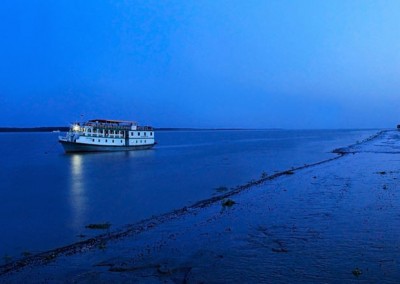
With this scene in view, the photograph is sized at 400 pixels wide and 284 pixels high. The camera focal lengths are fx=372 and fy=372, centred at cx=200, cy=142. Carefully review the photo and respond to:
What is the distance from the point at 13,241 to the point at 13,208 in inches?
314

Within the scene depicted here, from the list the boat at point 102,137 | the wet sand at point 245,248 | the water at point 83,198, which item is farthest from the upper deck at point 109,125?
the wet sand at point 245,248

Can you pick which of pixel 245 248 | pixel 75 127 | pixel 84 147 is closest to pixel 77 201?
pixel 245 248

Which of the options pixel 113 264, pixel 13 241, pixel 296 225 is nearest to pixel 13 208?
pixel 13 241

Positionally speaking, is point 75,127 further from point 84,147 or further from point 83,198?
point 83,198

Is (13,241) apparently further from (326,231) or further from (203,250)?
(326,231)

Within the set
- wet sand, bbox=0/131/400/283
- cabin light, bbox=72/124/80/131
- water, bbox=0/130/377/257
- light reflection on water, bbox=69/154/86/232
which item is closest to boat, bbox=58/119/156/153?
cabin light, bbox=72/124/80/131

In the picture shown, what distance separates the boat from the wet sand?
183 feet

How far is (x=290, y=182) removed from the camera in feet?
96.7

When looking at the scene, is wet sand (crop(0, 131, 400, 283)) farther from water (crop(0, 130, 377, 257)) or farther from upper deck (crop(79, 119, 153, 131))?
upper deck (crop(79, 119, 153, 131))

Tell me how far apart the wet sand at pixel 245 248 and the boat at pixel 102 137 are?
183 feet

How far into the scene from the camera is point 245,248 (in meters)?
12.8

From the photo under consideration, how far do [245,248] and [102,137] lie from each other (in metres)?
65.3

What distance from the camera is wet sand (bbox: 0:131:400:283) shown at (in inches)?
414

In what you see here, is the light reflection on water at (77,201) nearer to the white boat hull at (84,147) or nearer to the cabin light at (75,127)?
the white boat hull at (84,147)
